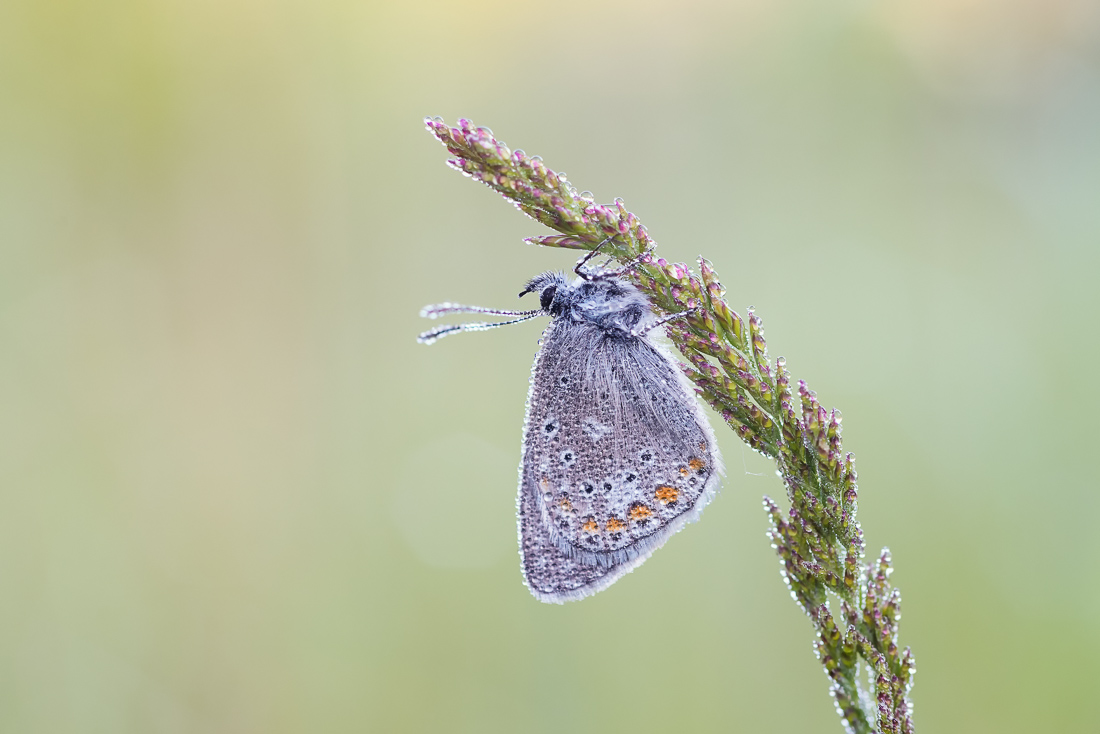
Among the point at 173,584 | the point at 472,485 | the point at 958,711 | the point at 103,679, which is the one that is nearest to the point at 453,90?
the point at 472,485

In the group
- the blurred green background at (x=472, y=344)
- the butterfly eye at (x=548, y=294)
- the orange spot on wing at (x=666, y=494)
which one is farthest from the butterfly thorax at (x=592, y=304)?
the blurred green background at (x=472, y=344)

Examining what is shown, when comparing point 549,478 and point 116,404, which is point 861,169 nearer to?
point 549,478

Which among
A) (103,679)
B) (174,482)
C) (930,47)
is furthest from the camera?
(930,47)

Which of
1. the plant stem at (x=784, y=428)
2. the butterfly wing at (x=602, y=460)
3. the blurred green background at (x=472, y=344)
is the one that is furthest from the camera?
the blurred green background at (x=472, y=344)

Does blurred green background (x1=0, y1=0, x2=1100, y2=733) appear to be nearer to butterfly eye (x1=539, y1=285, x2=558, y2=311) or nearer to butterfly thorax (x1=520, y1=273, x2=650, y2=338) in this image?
butterfly thorax (x1=520, y1=273, x2=650, y2=338)

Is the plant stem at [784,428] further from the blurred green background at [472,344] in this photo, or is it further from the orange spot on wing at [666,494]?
the blurred green background at [472,344]

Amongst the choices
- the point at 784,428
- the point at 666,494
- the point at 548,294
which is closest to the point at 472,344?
the point at 548,294

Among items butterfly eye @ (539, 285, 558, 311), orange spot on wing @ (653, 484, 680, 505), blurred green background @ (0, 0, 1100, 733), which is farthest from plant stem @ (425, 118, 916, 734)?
blurred green background @ (0, 0, 1100, 733)

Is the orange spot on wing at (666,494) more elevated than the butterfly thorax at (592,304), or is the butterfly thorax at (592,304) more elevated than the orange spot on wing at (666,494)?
the butterfly thorax at (592,304)

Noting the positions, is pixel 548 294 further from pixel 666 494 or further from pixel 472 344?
pixel 472 344
